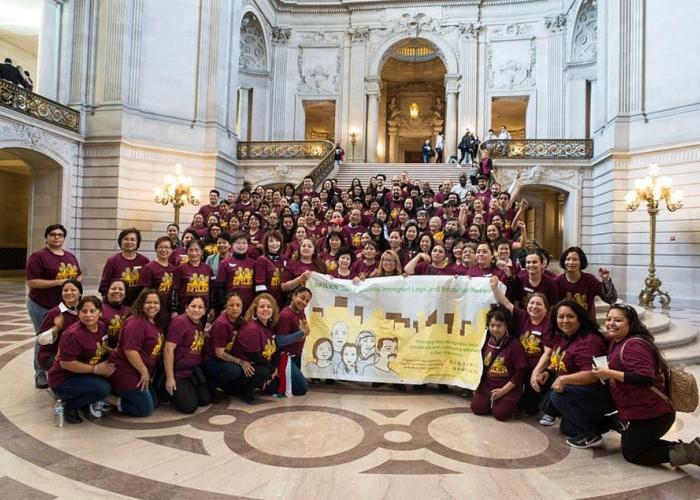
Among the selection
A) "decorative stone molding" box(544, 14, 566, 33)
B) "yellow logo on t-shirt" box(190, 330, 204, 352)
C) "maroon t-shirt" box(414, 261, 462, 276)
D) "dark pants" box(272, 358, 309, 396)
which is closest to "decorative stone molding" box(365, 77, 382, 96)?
"decorative stone molding" box(544, 14, 566, 33)

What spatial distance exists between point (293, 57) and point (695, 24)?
18046mm

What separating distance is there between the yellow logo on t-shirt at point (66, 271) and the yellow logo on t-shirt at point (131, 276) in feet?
1.66

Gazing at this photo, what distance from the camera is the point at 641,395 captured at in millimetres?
3402

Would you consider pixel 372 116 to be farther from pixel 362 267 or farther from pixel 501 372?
pixel 501 372

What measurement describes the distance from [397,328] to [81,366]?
3246 millimetres

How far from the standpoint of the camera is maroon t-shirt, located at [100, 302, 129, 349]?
4.47 meters

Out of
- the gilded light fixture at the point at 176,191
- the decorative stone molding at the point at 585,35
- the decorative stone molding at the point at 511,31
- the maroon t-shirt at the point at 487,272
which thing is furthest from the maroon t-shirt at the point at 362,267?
the decorative stone molding at the point at 511,31

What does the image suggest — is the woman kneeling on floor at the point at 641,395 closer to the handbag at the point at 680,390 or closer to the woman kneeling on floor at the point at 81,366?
the handbag at the point at 680,390

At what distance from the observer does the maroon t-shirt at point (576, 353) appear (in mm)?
3883

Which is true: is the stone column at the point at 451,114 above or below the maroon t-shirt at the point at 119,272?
above

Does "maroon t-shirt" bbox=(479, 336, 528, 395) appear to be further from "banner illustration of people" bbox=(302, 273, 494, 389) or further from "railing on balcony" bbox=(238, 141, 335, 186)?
"railing on balcony" bbox=(238, 141, 335, 186)

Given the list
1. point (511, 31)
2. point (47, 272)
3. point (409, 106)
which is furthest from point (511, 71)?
point (47, 272)

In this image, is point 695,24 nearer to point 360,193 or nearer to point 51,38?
point 360,193

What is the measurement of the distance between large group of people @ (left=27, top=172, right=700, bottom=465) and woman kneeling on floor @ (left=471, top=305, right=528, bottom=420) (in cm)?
1
